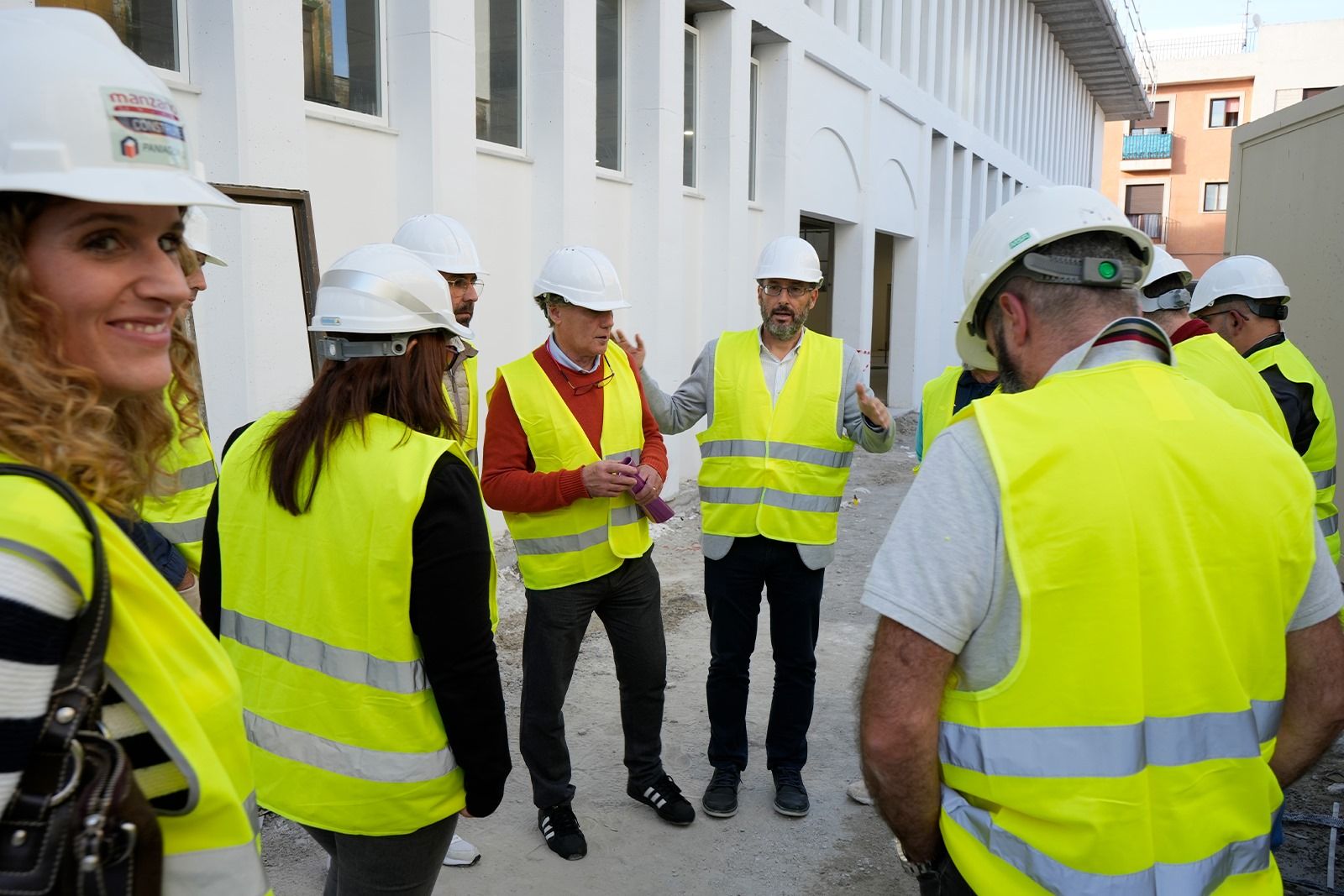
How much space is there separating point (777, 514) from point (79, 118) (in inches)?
135

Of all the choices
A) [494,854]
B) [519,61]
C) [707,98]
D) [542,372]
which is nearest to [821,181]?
[707,98]

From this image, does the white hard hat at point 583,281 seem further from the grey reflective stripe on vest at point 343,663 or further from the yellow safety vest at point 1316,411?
the yellow safety vest at point 1316,411

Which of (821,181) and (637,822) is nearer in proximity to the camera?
(637,822)

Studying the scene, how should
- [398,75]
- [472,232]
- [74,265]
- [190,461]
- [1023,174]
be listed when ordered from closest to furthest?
[74,265] → [190,461] → [398,75] → [472,232] → [1023,174]

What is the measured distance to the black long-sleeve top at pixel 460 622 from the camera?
2.21 meters

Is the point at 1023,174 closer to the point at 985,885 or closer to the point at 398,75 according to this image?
the point at 398,75

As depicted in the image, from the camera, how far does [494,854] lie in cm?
392

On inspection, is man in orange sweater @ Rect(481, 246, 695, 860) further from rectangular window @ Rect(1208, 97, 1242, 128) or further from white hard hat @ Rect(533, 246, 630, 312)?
rectangular window @ Rect(1208, 97, 1242, 128)

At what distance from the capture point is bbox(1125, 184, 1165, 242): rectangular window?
48.1 m

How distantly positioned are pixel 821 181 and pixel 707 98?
10.8 ft

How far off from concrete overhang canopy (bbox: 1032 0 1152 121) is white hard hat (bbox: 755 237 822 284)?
24582mm

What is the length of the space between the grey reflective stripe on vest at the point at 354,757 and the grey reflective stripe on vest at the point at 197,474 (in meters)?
1.21

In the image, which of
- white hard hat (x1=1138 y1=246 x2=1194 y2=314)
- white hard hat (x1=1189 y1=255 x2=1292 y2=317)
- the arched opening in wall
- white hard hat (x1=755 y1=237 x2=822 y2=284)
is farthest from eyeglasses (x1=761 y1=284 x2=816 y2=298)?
the arched opening in wall

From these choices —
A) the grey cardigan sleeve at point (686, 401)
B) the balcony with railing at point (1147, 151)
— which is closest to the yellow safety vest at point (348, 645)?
the grey cardigan sleeve at point (686, 401)
